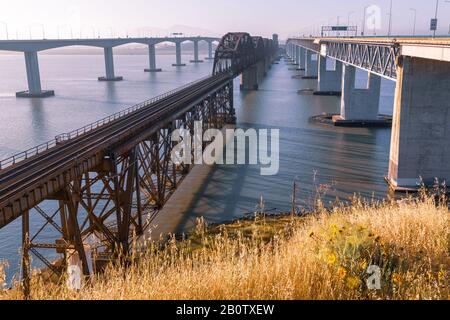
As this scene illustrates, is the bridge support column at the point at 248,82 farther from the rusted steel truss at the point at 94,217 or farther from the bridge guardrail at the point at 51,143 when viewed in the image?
the rusted steel truss at the point at 94,217

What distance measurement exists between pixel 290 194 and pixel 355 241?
1032 inches

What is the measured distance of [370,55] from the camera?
4478 centimetres

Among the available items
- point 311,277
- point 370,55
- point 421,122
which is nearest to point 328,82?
point 370,55

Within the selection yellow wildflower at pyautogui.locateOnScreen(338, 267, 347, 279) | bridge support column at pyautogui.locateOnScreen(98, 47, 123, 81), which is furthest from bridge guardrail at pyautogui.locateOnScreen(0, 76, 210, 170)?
bridge support column at pyautogui.locateOnScreen(98, 47, 123, 81)

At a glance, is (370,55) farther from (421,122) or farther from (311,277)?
(311,277)

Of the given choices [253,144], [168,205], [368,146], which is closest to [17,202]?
[168,205]

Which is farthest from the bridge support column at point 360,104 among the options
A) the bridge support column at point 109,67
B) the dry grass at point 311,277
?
the bridge support column at point 109,67

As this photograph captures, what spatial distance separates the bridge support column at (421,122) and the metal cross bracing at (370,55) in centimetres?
255

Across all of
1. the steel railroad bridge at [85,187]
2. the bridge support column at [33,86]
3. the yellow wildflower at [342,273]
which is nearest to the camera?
the yellow wildflower at [342,273]

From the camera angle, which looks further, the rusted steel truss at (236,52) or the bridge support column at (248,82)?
Answer: the bridge support column at (248,82)

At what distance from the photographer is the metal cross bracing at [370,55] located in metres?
36.9

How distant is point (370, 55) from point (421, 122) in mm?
13771

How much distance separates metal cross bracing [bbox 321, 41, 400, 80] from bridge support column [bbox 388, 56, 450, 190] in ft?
8.37

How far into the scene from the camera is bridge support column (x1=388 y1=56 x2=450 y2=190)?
1299 inches
